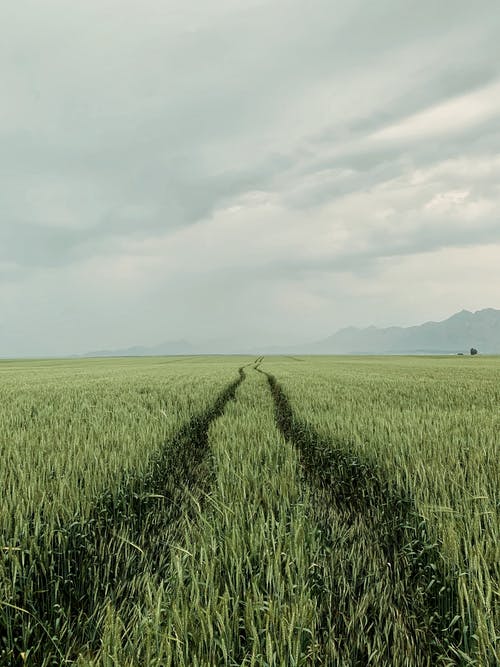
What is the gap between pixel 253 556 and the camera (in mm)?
2004

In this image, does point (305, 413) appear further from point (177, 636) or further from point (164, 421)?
point (177, 636)

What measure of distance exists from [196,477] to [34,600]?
2.33 m

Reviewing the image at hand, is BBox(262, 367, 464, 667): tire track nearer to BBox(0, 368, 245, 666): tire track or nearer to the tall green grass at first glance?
the tall green grass

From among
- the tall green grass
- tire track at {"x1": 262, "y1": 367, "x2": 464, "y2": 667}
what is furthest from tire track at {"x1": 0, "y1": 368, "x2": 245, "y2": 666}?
the tall green grass

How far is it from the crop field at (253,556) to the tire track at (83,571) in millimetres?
12

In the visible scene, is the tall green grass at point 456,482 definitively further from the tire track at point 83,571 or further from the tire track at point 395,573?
the tire track at point 83,571

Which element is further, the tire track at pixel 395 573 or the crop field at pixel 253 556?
the tire track at pixel 395 573

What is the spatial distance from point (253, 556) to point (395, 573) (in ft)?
2.93

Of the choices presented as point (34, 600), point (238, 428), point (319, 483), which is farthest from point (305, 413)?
point (34, 600)

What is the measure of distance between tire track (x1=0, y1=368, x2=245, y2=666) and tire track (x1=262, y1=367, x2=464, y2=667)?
1.03 m

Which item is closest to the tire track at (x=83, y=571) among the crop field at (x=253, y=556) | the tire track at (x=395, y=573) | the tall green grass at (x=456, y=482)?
the crop field at (x=253, y=556)

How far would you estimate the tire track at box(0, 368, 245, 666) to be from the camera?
1.67 meters

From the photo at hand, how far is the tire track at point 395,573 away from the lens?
1.68 meters

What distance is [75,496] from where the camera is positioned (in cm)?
269
